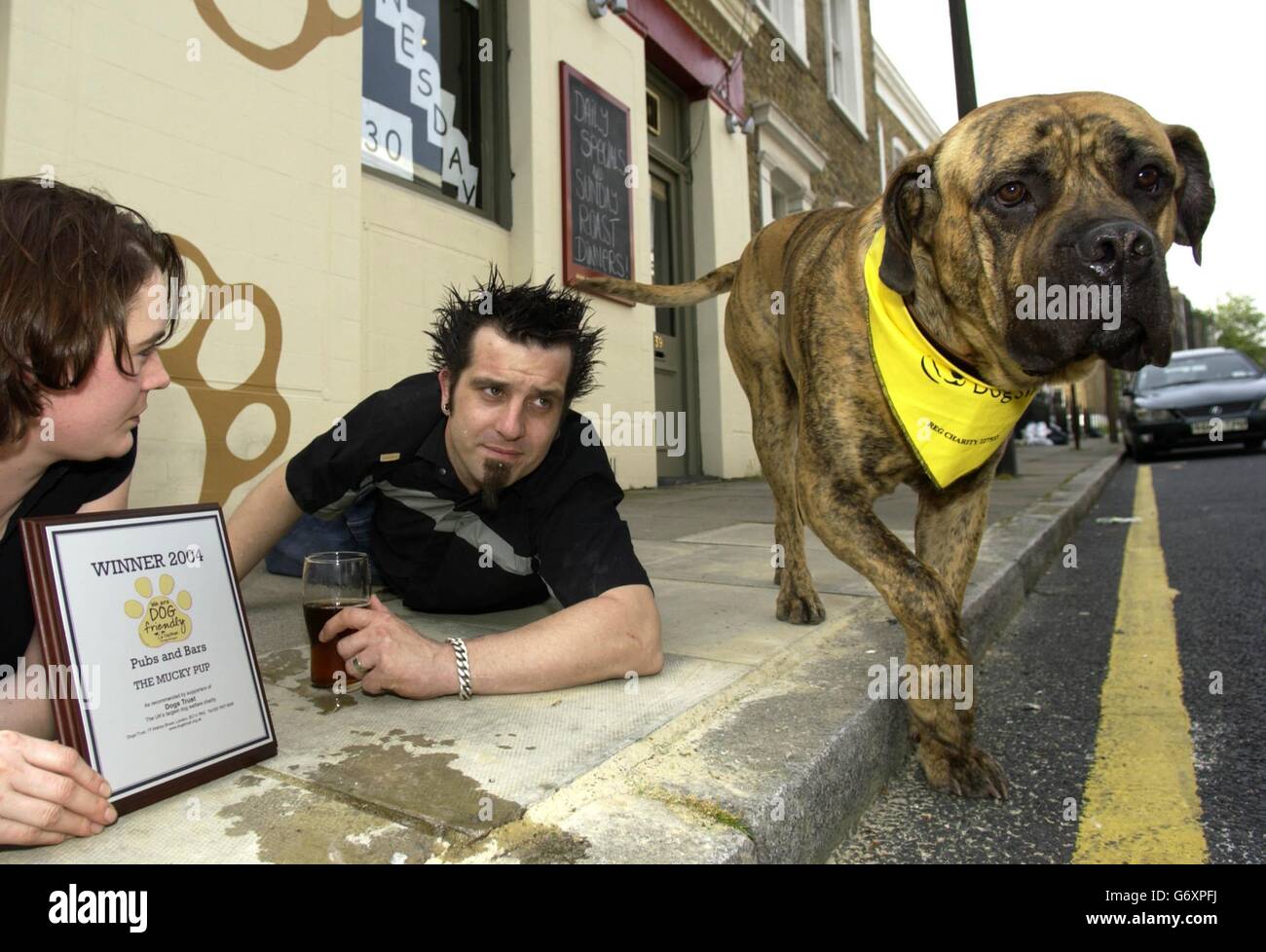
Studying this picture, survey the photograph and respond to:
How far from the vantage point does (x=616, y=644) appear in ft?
7.00

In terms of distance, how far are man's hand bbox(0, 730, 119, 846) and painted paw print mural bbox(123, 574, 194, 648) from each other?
252 millimetres

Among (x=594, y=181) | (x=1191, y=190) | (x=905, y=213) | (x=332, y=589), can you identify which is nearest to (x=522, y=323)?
(x=332, y=589)

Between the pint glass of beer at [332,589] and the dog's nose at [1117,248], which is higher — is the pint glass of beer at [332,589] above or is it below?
below

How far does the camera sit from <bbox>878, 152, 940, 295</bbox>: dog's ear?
2.16 meters

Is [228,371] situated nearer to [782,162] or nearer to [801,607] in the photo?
[801,607]

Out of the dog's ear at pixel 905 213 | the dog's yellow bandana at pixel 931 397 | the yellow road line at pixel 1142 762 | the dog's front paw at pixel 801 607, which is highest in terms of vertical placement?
the dog's ear at pixel 905 213

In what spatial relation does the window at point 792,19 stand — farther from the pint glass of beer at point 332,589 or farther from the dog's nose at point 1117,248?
the pint glass of beer at point 332,589

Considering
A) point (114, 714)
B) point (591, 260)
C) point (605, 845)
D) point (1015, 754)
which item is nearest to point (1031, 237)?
point (1015, 754)

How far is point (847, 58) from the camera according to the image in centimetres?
1439

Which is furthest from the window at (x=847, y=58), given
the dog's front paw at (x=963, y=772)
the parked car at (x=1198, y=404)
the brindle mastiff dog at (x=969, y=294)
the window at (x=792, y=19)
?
the dog's front paw at (x=963, y=772)

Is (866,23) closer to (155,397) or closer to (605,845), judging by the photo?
(155,397)

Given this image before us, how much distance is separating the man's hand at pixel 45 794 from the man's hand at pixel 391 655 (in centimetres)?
63

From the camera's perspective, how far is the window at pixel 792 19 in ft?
38.3

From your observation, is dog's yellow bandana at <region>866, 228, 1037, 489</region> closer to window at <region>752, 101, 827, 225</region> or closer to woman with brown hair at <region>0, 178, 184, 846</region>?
woman with brown hair at <region>0, 178, 184, 846</region>
